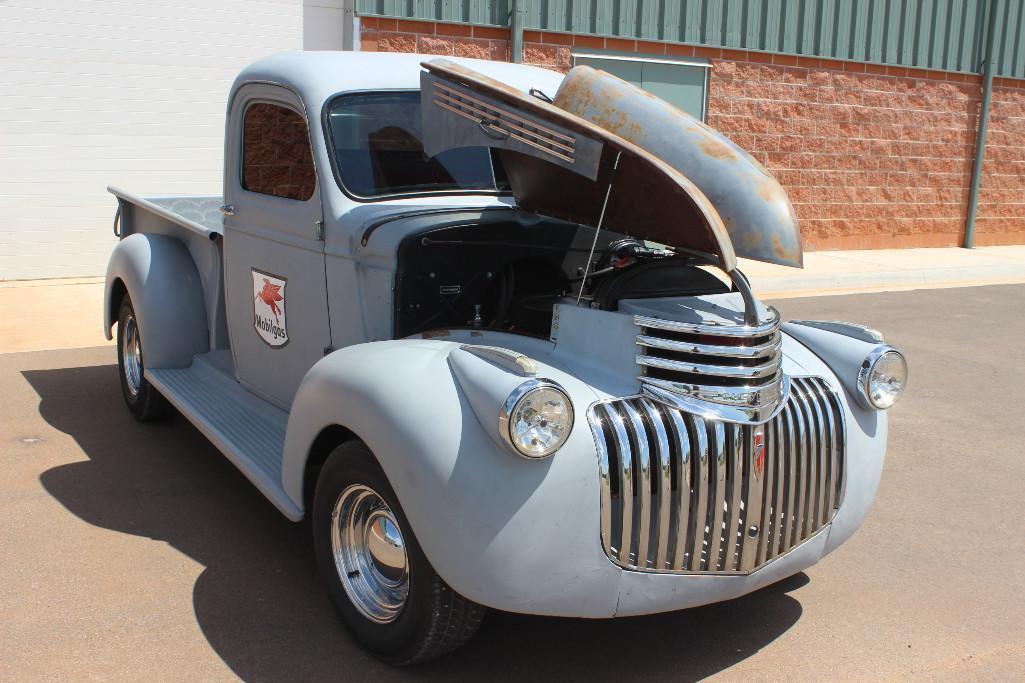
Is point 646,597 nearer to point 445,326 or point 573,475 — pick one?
point 573,475

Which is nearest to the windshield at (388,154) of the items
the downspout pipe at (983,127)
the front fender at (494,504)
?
the front fender at (494,504)

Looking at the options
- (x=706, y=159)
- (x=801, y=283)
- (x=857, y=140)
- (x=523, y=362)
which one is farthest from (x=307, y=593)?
(x=857, y=140)

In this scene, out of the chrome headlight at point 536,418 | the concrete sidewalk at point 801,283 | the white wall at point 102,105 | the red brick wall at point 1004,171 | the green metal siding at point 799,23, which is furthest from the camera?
the red brick wall at point 1004,171

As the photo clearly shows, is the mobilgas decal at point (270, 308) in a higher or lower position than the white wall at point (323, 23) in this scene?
lower

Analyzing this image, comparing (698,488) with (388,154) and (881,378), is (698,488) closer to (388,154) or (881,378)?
(881,378)

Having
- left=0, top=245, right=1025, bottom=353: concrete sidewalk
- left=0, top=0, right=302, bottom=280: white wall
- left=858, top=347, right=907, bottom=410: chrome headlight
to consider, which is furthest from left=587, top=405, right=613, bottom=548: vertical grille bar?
left=0, top=0, right=302, bottom=280: white wall

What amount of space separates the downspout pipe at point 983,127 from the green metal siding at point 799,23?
0.39ft

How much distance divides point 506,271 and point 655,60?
9.27 metres

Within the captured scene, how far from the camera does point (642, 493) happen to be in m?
2.83

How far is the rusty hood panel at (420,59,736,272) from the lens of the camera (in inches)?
118

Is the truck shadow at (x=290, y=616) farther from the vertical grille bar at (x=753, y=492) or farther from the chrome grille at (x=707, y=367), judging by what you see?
the chrome grille at (x=707, y=367)

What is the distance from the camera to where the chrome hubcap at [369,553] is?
312 cm

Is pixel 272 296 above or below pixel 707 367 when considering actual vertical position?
below

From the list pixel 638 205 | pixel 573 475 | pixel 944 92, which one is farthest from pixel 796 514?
pixel 944 92
